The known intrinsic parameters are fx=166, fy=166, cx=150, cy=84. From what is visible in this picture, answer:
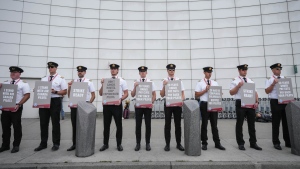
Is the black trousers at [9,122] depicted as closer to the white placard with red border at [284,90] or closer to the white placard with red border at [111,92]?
the white placard with red border at [111,92]

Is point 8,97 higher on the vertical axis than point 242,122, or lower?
higher

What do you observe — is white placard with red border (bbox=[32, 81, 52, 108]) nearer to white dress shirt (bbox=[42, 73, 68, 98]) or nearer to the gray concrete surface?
white dress shirt (bbox=[42, 73, 68, 98])

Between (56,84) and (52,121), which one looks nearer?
(52,121)

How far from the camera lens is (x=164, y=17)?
12719 millimetres

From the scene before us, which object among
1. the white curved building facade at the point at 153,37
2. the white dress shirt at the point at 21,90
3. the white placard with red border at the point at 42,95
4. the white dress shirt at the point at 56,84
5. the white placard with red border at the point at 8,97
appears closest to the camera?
the white placard with red border at the point at 8,97

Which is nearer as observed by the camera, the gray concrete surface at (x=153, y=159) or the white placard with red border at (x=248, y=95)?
the gray concrete surface at (x=153, y=159)

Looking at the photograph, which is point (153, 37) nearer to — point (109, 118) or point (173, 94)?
point (173, 94)

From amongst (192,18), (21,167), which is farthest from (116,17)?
(21,167)

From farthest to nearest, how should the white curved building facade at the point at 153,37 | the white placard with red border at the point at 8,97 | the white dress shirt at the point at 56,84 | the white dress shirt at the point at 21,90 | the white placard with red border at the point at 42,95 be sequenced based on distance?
the white curved building facade at the point at 153,37 → the white dress shirt at the point at 56,84 → the white dress shirt at the point at 21,90 → the white placard with red border at the point at 42,95 → the white placard with red border at the point at 8,97

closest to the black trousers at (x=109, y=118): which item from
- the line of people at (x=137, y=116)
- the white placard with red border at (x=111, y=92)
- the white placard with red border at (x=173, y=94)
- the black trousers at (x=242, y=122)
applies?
the line of people at (x=137, y=116)

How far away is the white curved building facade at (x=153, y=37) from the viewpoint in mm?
11383

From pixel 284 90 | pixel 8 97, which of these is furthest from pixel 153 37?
pixel 8 97

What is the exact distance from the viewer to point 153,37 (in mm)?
12570

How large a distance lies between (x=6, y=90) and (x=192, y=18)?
11888 millimetres
